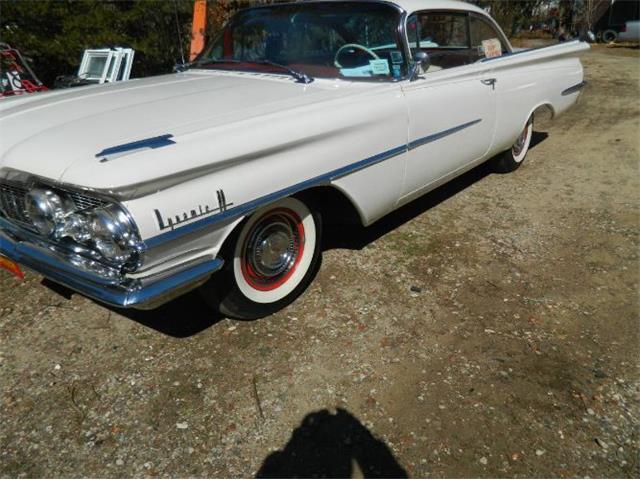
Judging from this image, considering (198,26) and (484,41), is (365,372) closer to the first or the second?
(484,41)

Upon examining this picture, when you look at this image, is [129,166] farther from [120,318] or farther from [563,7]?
[563,7]

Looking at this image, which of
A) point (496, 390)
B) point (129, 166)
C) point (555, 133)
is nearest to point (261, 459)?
point (496, 390)

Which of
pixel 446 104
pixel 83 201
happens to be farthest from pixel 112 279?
pixel 446 104

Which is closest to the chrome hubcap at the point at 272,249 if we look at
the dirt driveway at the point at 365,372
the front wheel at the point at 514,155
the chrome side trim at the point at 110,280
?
the dirt driveway at the point at 365,372

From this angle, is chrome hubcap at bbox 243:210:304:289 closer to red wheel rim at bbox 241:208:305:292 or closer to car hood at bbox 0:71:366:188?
red wheel rim at bbox 241:208:305:292

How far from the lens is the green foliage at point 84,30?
642 centimetres

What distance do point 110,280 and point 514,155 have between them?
4205 mm

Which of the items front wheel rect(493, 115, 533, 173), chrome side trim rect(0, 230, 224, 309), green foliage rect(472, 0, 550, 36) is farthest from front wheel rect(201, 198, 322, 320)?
green foliage rect(472, 0, 550, 36)

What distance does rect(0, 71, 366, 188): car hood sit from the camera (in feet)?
6.34

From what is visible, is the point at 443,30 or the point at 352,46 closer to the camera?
the point at 352,46

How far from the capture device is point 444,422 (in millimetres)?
2059

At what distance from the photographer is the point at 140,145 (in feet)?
6.24

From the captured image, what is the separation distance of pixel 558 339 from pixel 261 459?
64.3 inches

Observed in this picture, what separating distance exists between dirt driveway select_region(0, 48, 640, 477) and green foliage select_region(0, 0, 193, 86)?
4837 millimetres
